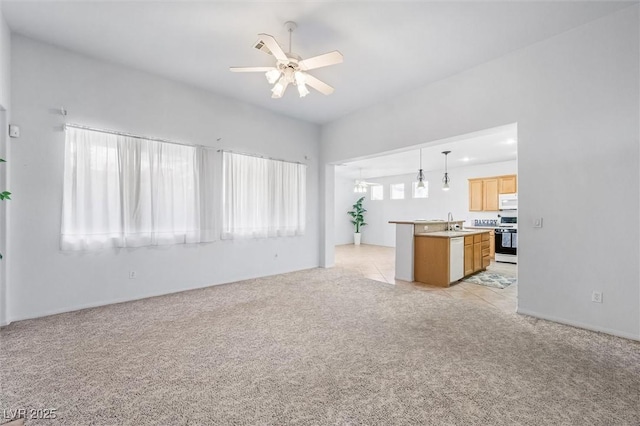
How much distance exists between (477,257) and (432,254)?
5.38 feet

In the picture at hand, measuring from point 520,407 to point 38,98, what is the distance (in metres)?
5.59

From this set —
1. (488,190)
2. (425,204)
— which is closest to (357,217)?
(425,204)

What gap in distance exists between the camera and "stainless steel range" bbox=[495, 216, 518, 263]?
708cm

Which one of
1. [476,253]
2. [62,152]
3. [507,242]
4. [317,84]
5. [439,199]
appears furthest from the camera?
[439,199]

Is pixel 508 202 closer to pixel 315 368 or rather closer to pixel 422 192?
pixel 422 192

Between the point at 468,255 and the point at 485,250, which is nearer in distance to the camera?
the point at 468,255

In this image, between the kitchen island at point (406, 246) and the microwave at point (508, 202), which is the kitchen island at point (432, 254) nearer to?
the kitchen island at point (406, 246)

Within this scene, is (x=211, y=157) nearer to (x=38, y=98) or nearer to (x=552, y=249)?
(x=38, y=98)

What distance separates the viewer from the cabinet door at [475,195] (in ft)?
27.8

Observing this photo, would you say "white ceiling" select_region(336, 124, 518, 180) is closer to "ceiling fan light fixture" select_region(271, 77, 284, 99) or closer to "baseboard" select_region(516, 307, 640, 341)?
"baseboard" select_region(516, 307, 640, 341)

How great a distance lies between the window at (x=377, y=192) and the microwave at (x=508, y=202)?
4.34 m

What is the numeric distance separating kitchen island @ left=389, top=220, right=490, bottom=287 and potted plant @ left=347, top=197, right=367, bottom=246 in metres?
5.86

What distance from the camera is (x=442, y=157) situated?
25.2 feet

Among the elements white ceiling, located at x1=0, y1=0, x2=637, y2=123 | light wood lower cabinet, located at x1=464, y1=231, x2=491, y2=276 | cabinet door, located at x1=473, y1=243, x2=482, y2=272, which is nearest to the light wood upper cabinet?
light wood lower cabinet, located at x1=464, y1=231, x2=491, y2=276
